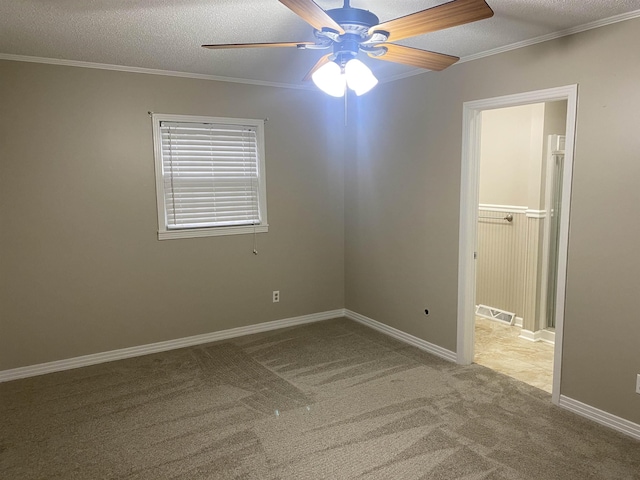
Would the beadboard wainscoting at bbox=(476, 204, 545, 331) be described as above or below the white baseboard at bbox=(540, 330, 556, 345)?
above

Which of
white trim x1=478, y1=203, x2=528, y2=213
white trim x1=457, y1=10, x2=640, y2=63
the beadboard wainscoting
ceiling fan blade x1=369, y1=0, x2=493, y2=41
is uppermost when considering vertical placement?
white trim x1=457, y1=10, x2=640, y2=63

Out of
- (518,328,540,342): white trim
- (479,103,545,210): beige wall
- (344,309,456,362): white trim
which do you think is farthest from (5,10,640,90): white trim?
(518,328,540,342): white trim

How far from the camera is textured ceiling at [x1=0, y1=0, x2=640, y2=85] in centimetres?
237

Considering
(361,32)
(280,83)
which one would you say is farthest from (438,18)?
(280,83)

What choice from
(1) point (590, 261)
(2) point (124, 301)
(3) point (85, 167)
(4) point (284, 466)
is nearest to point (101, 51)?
(3) point (85, 167)

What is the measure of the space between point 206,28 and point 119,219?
1808 mm

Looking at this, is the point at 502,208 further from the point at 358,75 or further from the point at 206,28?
the point at 206,28

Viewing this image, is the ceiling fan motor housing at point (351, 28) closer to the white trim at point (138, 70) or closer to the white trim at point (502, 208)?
the white trim at point (138, 70)

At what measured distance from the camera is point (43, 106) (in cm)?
346

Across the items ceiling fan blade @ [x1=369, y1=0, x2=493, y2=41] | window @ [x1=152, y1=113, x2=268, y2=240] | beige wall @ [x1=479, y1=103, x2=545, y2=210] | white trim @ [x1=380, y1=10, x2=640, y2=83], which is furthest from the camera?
beige wall @ [x1=479, y1=103, x2=545, y2=210]

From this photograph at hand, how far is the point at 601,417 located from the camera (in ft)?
9.30

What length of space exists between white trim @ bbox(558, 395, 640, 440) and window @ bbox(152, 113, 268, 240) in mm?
2833

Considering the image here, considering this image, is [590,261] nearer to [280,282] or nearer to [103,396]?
[280,282]

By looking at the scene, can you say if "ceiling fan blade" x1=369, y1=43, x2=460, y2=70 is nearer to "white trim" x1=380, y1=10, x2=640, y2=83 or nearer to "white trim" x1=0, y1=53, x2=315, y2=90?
"white trim" x1=380, y1=10, x2=640, y2=83
